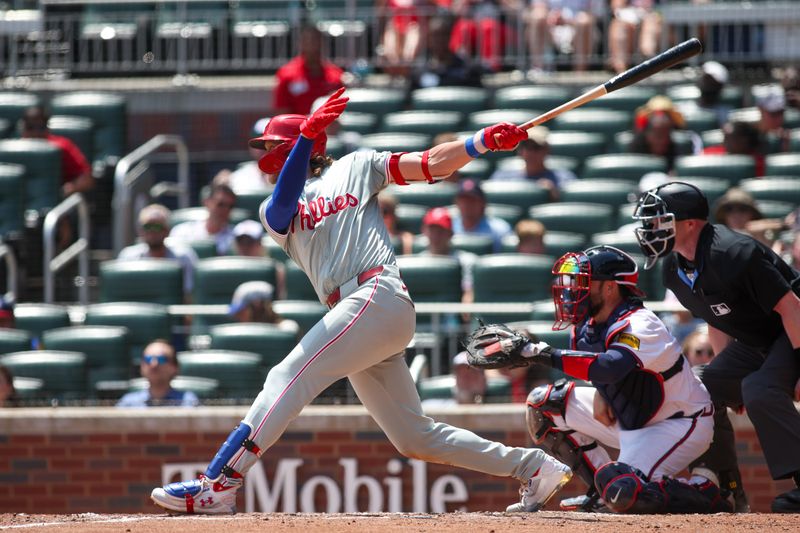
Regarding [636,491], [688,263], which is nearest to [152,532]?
[636,491]

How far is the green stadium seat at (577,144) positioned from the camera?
33.9 feet

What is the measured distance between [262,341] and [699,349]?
2.45 m

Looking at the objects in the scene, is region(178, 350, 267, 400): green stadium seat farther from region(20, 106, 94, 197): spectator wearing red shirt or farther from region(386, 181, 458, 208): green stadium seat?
region(20, 106, 94, 197): spectator wearing red shirt

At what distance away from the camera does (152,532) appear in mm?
4730

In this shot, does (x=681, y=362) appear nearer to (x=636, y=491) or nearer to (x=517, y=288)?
(x=636, y=491)

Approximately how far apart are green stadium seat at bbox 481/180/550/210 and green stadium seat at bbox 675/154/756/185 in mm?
979

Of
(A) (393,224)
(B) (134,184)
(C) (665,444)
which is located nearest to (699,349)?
(C) (665,444)

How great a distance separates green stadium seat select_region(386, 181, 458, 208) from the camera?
9.85 metres

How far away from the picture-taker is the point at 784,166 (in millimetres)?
9625

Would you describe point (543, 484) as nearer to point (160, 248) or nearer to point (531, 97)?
point (160, 248)

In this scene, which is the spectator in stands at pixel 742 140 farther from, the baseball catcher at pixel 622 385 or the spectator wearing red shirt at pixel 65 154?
the spectator wearing red shirt at pixel 65 154

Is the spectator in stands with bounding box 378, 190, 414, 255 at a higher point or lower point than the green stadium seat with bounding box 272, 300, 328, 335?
higher

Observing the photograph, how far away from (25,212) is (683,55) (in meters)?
5.93

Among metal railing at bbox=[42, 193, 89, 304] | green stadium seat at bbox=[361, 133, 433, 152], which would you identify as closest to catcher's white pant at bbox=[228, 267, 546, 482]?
metal railing at bbox=[42, 193, 89, 304]
